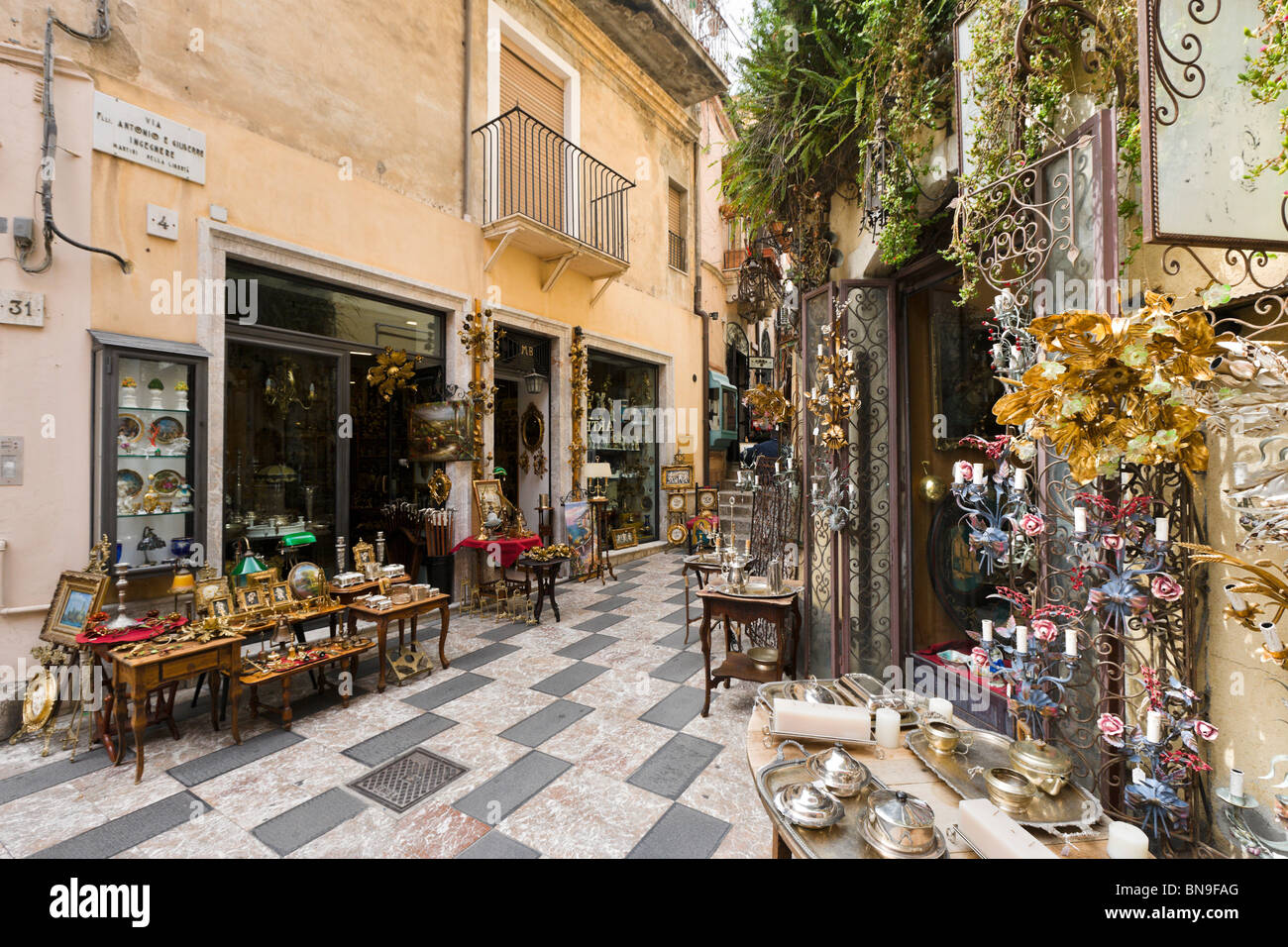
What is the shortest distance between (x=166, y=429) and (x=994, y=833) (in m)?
5.74

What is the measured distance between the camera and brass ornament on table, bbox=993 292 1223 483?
1.32 metres

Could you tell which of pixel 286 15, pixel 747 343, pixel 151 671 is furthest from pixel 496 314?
pixel 747 343

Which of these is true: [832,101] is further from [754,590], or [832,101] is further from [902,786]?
[902,786]

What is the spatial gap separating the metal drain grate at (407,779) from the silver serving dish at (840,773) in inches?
89.2

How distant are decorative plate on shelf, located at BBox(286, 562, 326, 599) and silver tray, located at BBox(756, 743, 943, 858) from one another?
424 centimetres

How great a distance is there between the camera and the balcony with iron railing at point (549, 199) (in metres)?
7.00

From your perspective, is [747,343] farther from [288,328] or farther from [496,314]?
[288,328]

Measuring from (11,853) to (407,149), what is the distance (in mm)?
6675

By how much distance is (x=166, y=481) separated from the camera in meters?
4.31

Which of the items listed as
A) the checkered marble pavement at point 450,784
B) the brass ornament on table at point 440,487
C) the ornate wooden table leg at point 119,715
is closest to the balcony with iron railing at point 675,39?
the brass ornament on table at point 440,487

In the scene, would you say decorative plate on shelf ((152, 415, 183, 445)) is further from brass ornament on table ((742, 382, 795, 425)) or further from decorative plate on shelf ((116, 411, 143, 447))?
brass ornament on table ((742, 382, 795, 425))

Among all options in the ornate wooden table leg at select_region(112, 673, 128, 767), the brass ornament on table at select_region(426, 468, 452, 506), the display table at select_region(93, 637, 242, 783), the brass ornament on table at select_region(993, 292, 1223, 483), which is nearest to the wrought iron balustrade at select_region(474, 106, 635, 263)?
the brass ornament on table at select_region(426, 468, 452, 506)

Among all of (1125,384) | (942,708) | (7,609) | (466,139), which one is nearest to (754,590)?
(942,708)

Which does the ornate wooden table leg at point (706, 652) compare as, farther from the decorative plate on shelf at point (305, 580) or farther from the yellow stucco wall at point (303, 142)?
the yellow stucco wall at point (303, 142)
